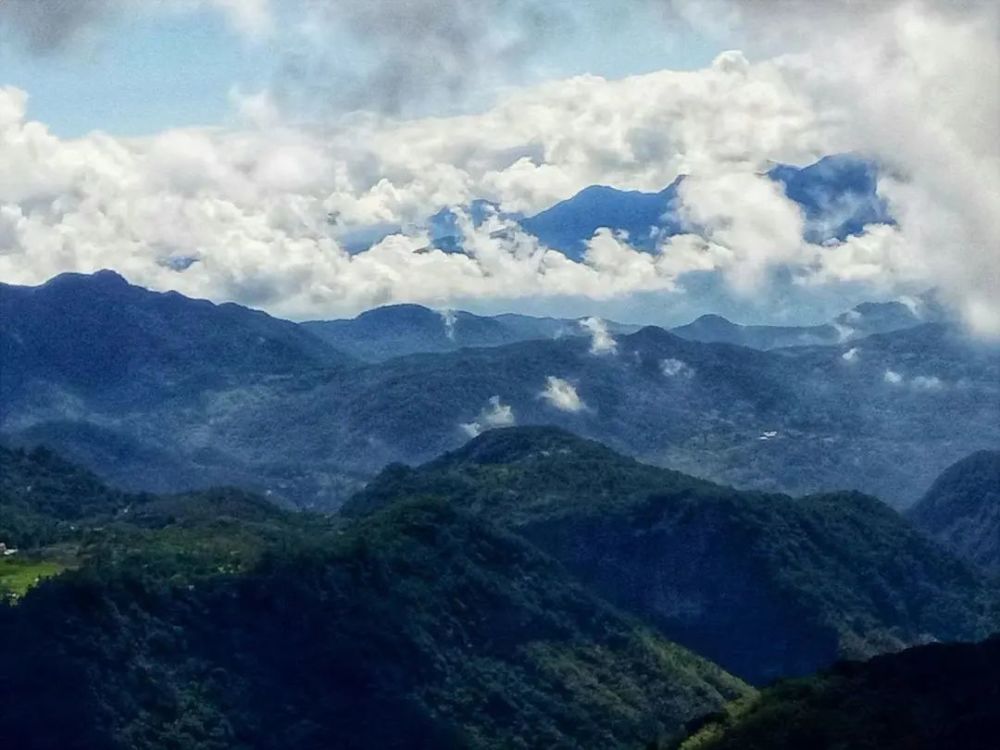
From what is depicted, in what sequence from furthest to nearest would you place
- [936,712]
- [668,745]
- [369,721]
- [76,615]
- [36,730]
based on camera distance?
[369,721] < [76,615] < [36,730] < [668,745] < [936,712]

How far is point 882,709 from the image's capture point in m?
146

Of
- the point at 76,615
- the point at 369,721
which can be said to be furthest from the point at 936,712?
the point at 76,615

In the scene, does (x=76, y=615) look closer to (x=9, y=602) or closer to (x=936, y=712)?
(x=9, y=602)

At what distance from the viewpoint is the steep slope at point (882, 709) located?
136625 mm

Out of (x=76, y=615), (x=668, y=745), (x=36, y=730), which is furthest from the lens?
(x=76, y=615)

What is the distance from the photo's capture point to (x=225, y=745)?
186 metres

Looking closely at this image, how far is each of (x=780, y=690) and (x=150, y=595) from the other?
75.4 metres

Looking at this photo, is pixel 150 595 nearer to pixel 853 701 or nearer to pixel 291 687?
pixel 291 687

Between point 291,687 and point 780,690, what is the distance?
63279 mm

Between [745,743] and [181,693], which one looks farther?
[181,693]

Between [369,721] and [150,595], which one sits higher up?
[150,595]

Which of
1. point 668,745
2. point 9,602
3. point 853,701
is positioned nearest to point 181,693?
point 9,602

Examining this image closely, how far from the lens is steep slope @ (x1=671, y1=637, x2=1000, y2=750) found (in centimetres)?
13662

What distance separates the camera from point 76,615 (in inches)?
7377
